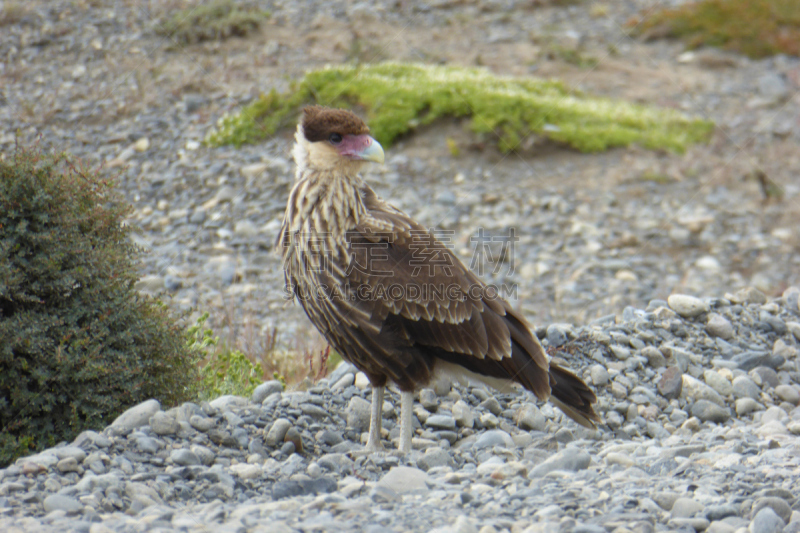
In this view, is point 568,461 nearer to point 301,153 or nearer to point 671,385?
point 671,385

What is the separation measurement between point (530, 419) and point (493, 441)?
1.49 ft

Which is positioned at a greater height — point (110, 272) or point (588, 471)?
point (110, 272)

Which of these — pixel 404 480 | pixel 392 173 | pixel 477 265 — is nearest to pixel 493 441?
pixel 404 480

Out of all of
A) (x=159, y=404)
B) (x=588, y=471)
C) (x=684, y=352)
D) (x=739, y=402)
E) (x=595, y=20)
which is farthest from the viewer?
(x=595, y=20)

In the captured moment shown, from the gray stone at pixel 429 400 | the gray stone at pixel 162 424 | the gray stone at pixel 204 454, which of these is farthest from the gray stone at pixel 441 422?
the gray stone at pixel 162 424

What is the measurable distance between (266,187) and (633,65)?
8124 millimetres

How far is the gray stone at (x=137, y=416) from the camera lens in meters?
3.61

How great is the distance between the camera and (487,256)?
7.93 metres

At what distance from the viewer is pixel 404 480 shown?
3.13 m

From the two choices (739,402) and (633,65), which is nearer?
(739,402)

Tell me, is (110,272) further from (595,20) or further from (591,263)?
(595,20)

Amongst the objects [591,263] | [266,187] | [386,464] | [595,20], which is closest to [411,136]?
[266,187]

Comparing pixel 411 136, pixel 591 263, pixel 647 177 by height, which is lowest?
pixel 591 263

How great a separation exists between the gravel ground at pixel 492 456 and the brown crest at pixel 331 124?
152 centimetres
